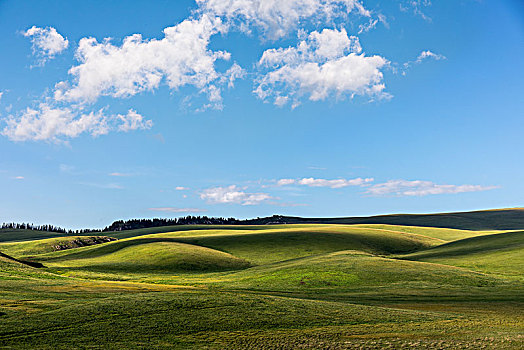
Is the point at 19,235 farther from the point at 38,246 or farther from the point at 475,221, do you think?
the point at 475,221

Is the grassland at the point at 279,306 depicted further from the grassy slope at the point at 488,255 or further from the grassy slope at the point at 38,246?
the grassy slope at the point at 38,246

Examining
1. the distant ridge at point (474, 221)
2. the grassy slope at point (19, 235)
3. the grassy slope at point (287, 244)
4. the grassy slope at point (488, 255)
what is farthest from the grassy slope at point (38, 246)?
the distant ridge at point (474, 221)

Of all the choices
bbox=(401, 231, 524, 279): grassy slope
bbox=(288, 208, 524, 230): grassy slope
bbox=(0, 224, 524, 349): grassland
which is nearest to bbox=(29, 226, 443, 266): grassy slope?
bbox=(0, 224, 524, 349): grassland

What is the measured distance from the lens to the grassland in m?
22.3

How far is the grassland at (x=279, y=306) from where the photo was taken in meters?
22.3

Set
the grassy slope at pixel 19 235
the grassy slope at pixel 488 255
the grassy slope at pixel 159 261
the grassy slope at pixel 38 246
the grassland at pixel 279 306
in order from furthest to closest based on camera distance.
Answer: the grassy slope at pixel 19 235
the grassy slope at pixel 38 246
the grassy slope at pixel 159 261
the grassy slope at pixel 488 255
the grassland at pixel 279 306

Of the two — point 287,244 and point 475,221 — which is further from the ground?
point 475,221

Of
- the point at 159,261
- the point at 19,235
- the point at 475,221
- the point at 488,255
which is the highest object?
the point at 19,235

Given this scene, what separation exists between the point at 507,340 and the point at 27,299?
30997 millimetres

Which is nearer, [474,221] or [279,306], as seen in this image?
[279,306]

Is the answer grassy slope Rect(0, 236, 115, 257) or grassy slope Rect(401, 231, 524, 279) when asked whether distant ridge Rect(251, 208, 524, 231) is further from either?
grassy slope Rect(0, 236, 115, 257)

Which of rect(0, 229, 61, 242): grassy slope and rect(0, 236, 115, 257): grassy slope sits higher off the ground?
rect(0, 229, 61, 242): grassy slope

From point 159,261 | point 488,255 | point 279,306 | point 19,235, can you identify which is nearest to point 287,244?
point 159,261

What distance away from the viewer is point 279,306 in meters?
30.4
